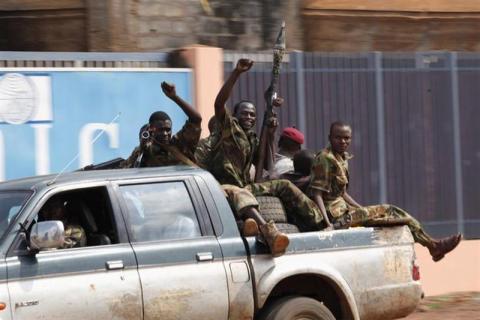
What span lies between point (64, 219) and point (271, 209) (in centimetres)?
165

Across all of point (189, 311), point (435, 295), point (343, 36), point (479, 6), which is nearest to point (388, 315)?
point (189, 311)

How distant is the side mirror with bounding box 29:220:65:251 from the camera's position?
6.69 meters

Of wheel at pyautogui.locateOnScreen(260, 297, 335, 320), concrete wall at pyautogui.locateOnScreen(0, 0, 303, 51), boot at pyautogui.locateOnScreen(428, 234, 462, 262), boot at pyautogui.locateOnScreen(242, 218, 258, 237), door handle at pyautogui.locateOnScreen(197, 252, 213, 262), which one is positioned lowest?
wheel at pyautogui.locateOnScreen(260, 297, 335, 320)

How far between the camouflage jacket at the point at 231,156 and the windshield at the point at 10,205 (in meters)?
1.98

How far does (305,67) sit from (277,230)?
198 inches

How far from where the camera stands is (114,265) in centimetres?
716

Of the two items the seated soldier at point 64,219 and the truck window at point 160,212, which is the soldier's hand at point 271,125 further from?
the seated soldier at point 64,219

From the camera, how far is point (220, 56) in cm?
1227

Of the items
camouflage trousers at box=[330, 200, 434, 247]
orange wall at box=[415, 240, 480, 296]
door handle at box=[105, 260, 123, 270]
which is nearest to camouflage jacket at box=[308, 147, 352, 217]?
camouflage trousers at box=[330, 200, 434, 247]

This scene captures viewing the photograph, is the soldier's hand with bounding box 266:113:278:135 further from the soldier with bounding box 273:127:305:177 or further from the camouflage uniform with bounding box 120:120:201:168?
the camouflage uniform with bounding box 120:120:201:168

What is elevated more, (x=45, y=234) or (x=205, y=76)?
(x=205, y=76)

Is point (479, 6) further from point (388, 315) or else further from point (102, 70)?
point (388, 315)

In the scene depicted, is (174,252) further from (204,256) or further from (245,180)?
(245,180)

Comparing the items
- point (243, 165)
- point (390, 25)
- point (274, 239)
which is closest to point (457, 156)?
point (390, 25)
